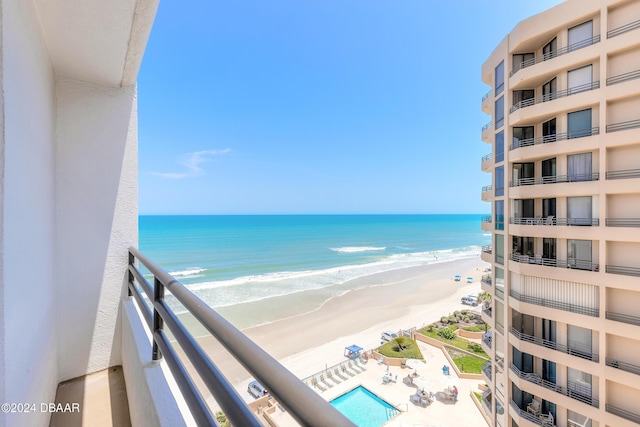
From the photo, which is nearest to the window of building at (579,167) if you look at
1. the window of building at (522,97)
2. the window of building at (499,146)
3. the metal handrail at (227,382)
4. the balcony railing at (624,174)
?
the balcony railing at (624,174)

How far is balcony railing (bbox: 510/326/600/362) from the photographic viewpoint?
5113 mm

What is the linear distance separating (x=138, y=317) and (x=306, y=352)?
32.3 feet

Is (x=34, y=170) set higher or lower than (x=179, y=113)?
lower

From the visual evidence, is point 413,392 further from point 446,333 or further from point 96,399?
point 96,399

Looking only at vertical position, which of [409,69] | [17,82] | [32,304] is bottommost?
[32,304]

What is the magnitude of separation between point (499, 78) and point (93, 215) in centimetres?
885

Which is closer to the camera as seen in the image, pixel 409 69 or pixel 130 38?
pixel 130 38

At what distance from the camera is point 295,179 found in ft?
169

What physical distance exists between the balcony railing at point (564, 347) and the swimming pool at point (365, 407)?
4082 millimetres

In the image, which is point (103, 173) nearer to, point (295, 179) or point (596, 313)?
point (596, 313)

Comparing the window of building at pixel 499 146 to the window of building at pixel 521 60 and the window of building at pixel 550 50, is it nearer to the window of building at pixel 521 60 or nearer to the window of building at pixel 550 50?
the window of building at pixel 521 60

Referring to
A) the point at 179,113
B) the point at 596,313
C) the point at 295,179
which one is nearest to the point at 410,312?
the point at 596,313

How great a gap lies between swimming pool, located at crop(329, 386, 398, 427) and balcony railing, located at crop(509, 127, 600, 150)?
25.5ft

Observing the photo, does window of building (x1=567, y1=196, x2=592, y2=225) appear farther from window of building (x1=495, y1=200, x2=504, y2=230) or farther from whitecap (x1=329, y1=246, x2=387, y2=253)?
whitecap (x1=329, y1=246, x2=387, y2=253)
